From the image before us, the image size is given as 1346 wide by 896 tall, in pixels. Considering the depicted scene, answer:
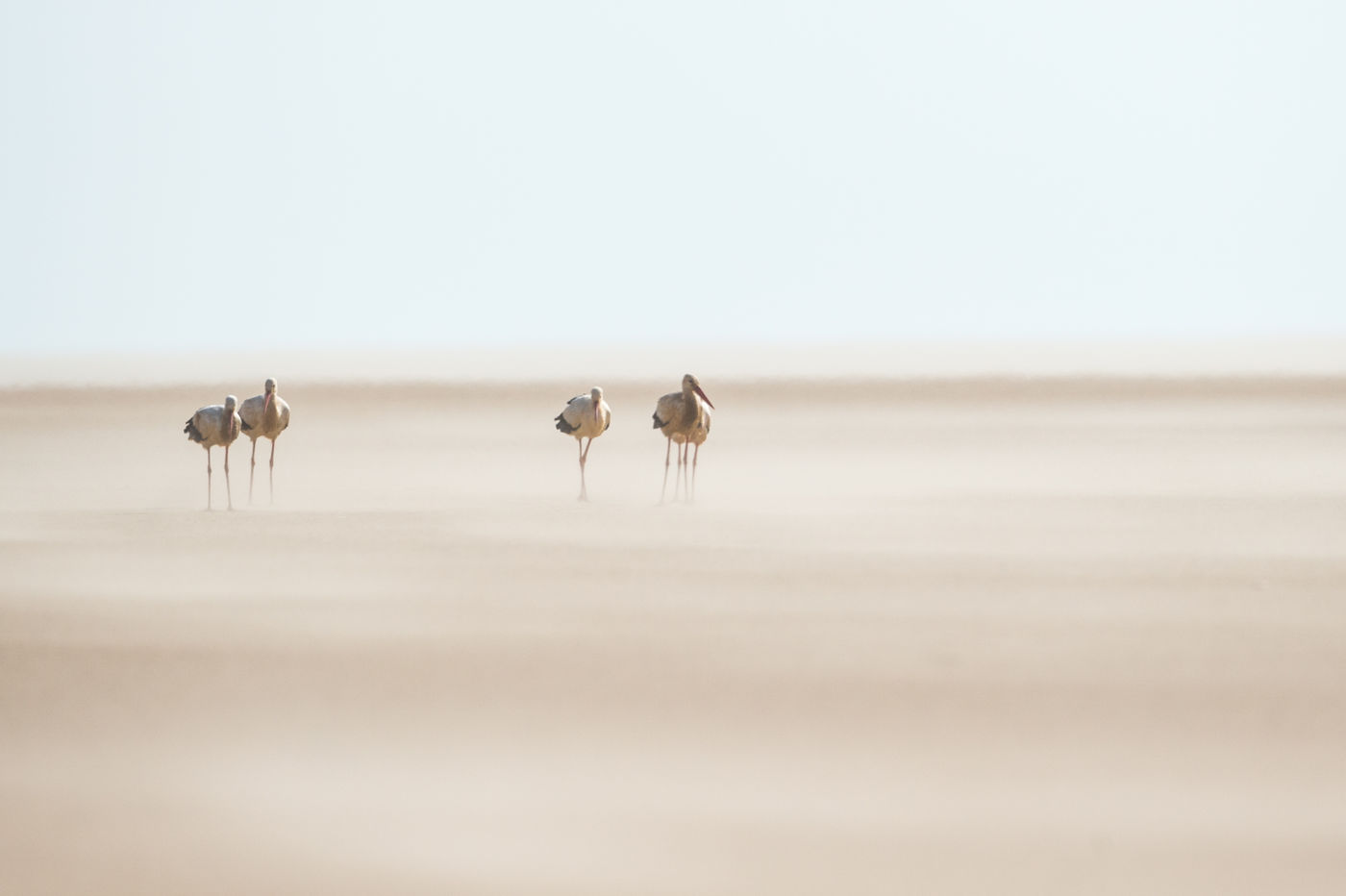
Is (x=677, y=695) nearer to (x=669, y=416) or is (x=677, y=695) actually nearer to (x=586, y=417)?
(x=669, y=416)

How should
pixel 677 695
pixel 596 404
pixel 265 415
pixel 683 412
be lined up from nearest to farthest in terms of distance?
pixel 677 695 < pixel 265 415 < pixel 683 412 < pixel 596 404

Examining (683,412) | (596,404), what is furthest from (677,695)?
(596,404)

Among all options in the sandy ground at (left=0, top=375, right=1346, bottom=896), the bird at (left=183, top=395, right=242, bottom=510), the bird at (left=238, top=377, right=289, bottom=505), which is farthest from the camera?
the bird at (left=238, top=377, right=289, bottom=505)

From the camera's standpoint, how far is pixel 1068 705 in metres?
6.29

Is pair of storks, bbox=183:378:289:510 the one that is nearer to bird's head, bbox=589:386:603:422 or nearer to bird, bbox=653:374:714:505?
bird's head, bbox=589:386:603:422

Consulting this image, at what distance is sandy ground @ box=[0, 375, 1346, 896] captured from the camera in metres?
4.98

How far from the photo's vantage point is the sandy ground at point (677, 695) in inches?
196

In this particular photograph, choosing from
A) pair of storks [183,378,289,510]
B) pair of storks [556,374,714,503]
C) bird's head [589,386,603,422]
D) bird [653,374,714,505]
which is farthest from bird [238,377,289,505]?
bird [653,374,714,505]

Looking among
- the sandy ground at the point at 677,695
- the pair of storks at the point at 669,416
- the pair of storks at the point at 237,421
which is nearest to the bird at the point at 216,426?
the pair of storks at the point at 237,421

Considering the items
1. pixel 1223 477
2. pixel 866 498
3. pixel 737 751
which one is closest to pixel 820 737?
pixel 737 751

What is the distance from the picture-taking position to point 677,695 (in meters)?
6.46

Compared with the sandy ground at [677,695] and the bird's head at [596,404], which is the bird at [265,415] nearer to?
the sandy ground at [677,695]

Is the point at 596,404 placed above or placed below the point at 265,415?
above

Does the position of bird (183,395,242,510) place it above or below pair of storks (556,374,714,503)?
below
